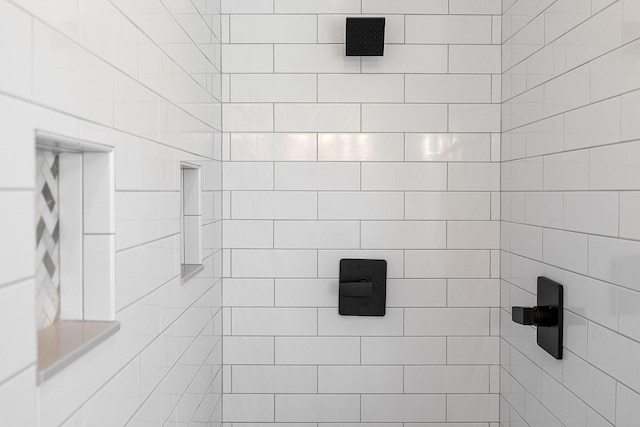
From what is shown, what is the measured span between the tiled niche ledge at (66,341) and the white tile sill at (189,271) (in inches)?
24.1

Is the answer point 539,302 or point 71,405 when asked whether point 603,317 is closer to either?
point 539,302

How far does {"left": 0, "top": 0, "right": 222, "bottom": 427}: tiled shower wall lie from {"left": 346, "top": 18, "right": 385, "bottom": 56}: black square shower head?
554 mm

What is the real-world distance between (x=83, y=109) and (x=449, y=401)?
199cm

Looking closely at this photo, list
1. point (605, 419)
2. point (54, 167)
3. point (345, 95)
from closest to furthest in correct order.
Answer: point (54, 167) → point (605, 419) → point (345, 95)

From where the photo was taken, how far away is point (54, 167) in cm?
106

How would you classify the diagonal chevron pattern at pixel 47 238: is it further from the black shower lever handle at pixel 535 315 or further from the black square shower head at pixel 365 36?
the black square shower head at pixel 365 36

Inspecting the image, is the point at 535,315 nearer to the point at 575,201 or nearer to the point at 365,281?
the point at 575,201

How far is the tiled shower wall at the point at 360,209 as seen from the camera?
2363 mm

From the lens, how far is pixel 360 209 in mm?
2381

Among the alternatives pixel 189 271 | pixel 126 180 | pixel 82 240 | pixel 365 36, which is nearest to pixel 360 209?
pixel 365 36

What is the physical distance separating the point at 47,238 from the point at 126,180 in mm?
219

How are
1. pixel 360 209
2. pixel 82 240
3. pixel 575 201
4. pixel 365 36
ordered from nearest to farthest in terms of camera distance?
1. pixel 82 240
2. pixel 575 201
3. pixel 365 36
4. pixel 360 209

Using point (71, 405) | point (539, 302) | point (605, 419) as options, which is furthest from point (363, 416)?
point (71, 405)

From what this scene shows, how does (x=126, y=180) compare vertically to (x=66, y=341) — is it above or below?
above
